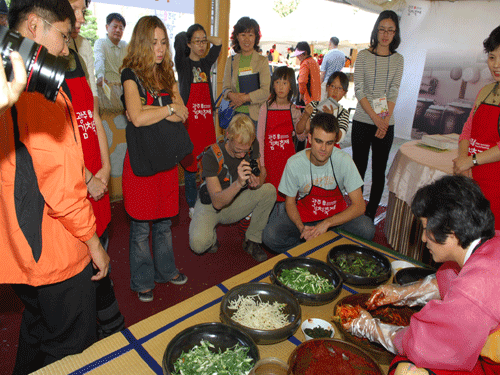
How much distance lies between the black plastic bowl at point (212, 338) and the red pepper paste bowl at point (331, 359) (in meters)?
0.14

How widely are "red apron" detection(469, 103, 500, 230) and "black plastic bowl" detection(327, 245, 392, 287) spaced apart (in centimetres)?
93

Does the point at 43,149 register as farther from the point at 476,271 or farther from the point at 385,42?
the point at 385,42

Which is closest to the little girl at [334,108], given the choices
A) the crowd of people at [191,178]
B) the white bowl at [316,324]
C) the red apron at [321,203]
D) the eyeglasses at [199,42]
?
the crowd of people at [191,178]

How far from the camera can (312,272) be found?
1.70m

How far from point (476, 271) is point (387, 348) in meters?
0.39

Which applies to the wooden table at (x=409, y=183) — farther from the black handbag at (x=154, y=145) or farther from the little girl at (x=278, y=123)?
the black handbag at (x=154, y=145)

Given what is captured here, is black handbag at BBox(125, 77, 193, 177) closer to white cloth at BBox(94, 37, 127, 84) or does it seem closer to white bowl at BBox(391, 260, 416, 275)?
white bowl at BBox(391, 260, 416, 275)

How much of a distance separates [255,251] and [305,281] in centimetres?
149

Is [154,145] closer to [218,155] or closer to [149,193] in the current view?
[149,193]

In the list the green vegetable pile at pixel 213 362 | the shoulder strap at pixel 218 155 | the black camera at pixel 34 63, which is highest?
the black camera at pixel 34 63

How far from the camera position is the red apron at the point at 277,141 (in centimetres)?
329

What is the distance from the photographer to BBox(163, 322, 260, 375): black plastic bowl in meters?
1.14

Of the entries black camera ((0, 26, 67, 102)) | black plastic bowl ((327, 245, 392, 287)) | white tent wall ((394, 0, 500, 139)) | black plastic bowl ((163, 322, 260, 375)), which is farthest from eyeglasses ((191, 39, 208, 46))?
white tent wall ((394, 0, 500, 139))

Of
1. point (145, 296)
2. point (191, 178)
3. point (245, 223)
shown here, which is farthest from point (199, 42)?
point (145, 296)
